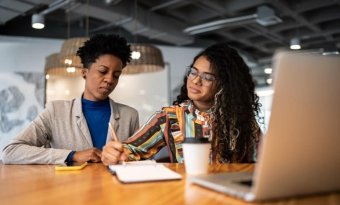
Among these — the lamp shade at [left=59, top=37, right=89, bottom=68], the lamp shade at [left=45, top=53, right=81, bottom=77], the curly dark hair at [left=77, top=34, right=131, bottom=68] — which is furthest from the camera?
the lamp shade at [left=45, top=53, right=81, bottom=77]

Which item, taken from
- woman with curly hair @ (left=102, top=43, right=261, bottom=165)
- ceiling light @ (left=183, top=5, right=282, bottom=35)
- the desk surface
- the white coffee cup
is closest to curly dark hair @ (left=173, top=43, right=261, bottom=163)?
woman with curly hair @ (left=102, top=43, right=261, bottom=165)

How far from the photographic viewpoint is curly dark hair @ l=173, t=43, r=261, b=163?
5.37 feet

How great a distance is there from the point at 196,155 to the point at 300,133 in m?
0.45

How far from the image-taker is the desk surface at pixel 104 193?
72cm

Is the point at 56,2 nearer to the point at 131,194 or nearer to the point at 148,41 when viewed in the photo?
the point at 148,41

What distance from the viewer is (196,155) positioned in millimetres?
1071

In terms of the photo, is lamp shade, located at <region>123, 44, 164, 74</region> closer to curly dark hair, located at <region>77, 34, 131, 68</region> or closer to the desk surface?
curly dark hair, located at <region>77, 34, 131, 68</region>

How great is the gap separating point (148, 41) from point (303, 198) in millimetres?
6238

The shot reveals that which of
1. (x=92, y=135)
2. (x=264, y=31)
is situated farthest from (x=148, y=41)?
(x=92, y=135)

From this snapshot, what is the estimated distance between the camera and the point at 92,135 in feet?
6.89

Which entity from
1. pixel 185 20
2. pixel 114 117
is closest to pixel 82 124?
pixel 114 117

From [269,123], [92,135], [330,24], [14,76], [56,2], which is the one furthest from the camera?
[330,24]

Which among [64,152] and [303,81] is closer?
[303,81]

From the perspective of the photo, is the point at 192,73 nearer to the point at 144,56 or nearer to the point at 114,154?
the point at 114,154
